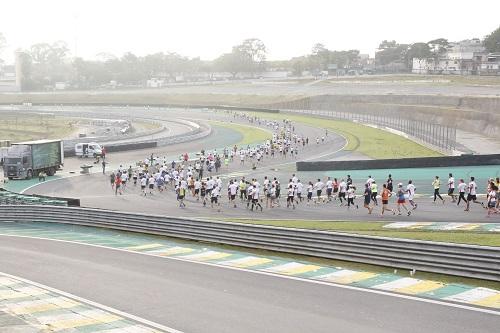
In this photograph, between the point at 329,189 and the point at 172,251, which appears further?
the point at 329,189

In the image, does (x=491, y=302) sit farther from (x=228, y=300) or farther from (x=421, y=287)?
(x=228, y=300)

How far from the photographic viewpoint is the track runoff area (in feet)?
50.4

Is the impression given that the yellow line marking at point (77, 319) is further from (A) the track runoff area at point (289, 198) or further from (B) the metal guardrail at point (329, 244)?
(B) the metal guardrail at point (329, 244)

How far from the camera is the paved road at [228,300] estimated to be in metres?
11.4

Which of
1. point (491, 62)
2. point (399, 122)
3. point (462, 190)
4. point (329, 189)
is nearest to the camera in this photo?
point (462, 190)

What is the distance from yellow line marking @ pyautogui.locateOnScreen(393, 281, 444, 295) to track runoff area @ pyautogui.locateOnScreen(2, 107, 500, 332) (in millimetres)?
21

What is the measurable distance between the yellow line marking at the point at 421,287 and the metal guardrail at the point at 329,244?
56 centimetres

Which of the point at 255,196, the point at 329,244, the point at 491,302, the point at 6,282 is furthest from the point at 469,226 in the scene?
the point at 6,282

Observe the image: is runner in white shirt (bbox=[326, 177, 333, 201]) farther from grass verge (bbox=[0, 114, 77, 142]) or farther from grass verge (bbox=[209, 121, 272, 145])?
grass verge (bbox=[0, 114, 77, 142])

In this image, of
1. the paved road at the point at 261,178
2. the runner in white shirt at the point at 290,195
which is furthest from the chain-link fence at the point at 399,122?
the runner in white shirt at the point at 290,195

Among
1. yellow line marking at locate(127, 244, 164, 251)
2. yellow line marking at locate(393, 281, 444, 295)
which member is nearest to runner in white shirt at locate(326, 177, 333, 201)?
yellow line marking at locate(127, 244, 164, 251)

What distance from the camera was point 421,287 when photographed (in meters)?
13.7

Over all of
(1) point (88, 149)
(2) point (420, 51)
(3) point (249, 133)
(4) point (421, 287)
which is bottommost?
(3) point (249, 133)

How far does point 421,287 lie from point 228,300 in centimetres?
405
